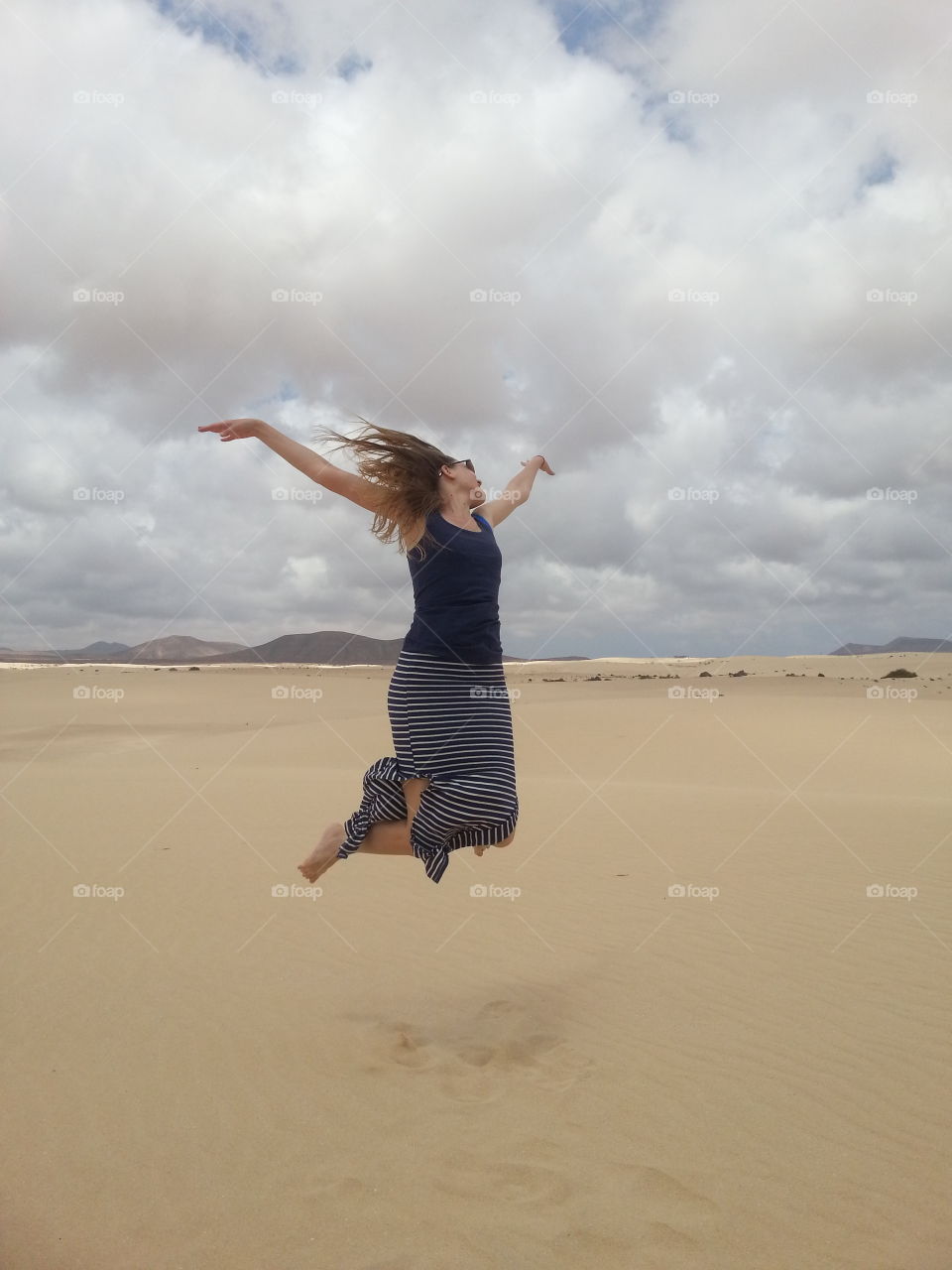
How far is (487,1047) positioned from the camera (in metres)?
4.92

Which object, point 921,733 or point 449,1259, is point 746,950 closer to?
point 449,1259

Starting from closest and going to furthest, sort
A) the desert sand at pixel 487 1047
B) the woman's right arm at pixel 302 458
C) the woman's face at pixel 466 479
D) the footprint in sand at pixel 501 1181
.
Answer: the desert sand at pixel 487 1047 < the footprint in sand at pixel 501 1181 < the woman's right arm at pixel 302 458 < the woman's face at pixel 466 479

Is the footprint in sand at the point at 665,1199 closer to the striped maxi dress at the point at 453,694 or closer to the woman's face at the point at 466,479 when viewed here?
the striped maxi dress at the point at 453,694

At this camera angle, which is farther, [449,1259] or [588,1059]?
[588,1059]

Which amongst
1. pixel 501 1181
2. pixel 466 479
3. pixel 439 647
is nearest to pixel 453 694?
pixel 439 647

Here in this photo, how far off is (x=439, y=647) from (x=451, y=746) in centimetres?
45

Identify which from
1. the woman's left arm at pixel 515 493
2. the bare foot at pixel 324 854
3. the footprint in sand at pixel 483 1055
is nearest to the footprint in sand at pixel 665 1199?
the footprint in sand at pixel 483 1055

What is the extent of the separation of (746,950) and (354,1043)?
3.02 meters

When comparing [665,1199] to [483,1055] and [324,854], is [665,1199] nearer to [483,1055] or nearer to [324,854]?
[483,1055]

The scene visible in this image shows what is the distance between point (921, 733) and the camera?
20984 millimetres

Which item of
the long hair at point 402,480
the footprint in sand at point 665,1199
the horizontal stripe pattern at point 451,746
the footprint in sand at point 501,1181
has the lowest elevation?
the footprint in sand at point 501,1181

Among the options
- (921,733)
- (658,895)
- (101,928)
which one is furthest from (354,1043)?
(921,733)

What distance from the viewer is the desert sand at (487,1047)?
338 cm

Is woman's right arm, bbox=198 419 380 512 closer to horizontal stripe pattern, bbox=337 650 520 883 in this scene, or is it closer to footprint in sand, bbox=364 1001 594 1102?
horizontal stripe pattern, bbox=337 650 520 883
